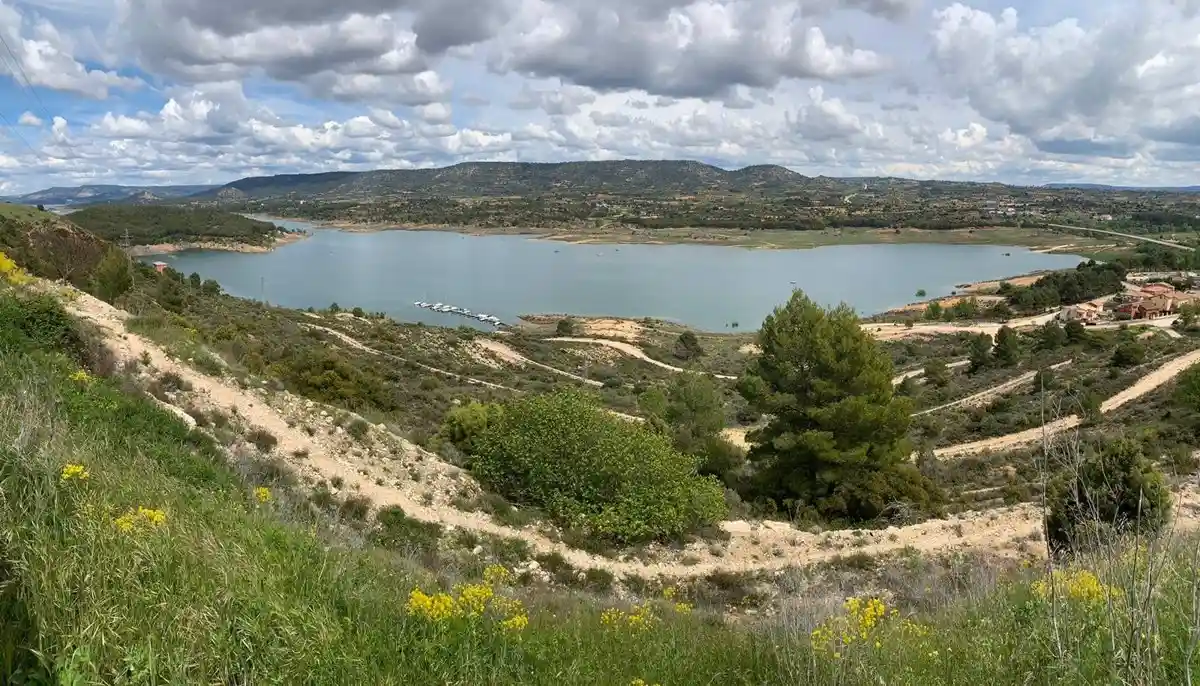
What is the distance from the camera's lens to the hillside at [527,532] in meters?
3.04

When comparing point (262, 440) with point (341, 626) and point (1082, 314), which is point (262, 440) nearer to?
point (341, 626)

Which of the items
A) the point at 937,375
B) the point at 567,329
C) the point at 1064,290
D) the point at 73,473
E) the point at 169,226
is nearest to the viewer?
the point at 73,473

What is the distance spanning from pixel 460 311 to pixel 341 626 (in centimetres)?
7622

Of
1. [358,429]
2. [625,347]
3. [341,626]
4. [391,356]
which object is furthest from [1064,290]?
[341,626]

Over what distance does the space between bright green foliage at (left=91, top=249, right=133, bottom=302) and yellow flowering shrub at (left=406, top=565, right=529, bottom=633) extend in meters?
21.4

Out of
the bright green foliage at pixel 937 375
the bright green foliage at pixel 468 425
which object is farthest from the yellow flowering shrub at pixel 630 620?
the bright green foliage at pixel 937 375

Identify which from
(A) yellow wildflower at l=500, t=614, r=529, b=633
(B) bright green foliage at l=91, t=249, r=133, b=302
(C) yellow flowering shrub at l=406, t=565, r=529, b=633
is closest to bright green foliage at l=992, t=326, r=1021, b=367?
(B) bright green foliage at l=91, t=249, r=133, b=302

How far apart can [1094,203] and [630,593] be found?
180m

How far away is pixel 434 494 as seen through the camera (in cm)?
1235

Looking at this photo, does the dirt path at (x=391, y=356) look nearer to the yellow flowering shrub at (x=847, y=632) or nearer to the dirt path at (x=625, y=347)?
the dirt path at (x=625, y=347)

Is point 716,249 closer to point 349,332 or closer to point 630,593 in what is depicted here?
point 349,332

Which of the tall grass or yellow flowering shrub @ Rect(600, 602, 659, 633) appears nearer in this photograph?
the tall grass

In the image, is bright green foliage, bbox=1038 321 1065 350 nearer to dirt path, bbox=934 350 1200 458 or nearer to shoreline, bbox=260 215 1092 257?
dirt path, bbox=934 350 1200 458

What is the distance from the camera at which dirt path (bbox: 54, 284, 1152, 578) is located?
38.1 feet
